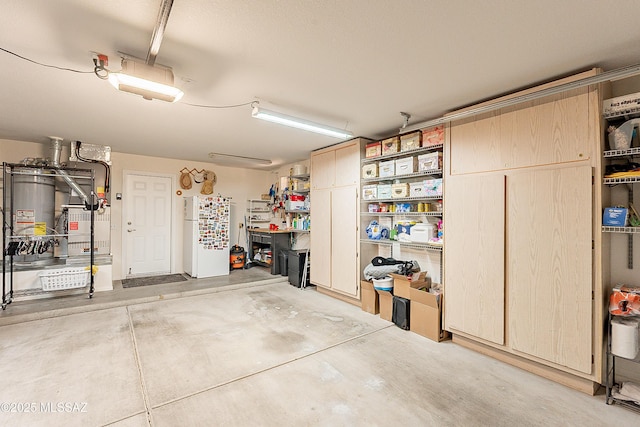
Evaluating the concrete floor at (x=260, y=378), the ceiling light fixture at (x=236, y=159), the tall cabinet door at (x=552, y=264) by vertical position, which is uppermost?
the ceiling light fixture at (x=236, y=159)

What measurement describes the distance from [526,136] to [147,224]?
658 centimetres

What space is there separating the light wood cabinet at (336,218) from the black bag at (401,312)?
2.45ft

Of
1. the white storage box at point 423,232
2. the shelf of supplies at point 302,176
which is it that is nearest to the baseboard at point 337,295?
the white storage box at point 423,232

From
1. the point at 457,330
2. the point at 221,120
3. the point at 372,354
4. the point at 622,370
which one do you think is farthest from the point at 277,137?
the point at 622,370

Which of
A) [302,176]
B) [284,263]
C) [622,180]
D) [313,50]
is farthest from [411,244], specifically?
[284,263]

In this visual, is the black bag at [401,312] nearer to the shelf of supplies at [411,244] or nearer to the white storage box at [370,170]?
the shelf of supplies at [411,244]

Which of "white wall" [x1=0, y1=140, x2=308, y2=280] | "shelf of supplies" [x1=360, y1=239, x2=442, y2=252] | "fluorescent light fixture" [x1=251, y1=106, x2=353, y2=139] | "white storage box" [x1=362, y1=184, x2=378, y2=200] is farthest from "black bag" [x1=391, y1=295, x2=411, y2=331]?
"white wall" [x1=0, y1=140, x2=308, y2=280]

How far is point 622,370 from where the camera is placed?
232 cm

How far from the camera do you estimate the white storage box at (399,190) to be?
369 cm

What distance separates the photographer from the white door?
5617 millimetres

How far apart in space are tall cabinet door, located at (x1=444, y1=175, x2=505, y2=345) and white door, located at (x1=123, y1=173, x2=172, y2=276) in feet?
18.6

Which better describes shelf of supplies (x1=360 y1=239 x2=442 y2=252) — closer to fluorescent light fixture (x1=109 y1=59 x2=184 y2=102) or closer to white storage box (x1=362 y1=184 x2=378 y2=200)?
white storage box (x1=362 y1=184 x2=378 y2=200)

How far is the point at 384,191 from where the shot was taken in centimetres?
396

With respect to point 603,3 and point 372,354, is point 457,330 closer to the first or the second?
point 372,354
